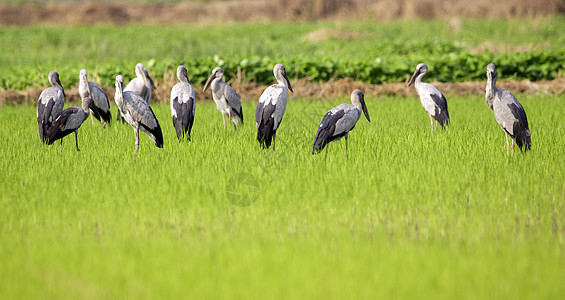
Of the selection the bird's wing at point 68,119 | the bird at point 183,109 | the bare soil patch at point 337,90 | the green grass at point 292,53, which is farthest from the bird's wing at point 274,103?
the green grass at point 292,53

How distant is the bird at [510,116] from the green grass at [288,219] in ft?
0.59

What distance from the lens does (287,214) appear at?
15.1 ft

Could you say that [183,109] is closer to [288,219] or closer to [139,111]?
[139,111]

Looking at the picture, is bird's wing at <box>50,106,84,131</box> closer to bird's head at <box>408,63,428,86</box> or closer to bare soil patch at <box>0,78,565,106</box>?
bare soil patch at <box>0,78,565,106</box>

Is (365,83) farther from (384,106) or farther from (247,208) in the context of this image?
(247,208)

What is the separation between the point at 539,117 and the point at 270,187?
5670mm

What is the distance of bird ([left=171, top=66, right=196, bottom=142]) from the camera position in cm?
772

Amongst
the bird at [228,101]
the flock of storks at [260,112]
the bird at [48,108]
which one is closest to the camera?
the flock of storks at [260,112]

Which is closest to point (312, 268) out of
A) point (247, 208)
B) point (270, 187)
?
point (247, 208)

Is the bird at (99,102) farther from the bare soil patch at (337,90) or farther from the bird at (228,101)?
the bare soil patch at (337,90)

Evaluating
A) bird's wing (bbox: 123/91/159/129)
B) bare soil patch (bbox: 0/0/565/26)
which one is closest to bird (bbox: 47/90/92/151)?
bird's wing (bbox: 123/91/159/129)

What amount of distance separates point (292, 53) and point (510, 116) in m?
10.9

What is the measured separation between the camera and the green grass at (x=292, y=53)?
12922 millimetres

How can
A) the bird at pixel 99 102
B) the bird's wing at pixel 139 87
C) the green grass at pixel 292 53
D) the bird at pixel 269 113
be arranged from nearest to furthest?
the bird at pixel 269 113, the bird at pixel 99 102, the bird's wing at pixel 139 87, the green grass at pixel 292 53
